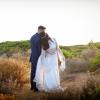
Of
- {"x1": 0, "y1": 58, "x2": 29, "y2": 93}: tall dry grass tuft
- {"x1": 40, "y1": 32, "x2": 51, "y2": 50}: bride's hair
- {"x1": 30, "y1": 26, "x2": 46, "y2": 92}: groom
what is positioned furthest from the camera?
{"x1": 0, "y1": 58, "x2": 29, "y2": 93}: tall dry grass tuft

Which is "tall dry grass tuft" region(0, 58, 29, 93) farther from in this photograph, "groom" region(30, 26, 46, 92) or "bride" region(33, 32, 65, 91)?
"bride" region(33, 32, 65, 91)

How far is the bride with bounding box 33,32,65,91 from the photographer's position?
17.9m

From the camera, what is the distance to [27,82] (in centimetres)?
1934

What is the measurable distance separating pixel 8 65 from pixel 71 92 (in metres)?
4.70

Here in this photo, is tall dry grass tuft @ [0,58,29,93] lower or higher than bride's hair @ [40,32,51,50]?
lower

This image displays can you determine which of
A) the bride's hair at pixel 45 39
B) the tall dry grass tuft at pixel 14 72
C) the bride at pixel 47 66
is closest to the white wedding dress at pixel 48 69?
the bride at pixel 47 66

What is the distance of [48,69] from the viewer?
18.1 meters

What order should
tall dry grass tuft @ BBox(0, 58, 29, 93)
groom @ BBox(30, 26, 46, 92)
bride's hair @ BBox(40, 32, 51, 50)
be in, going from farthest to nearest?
tall dry grass tuft @ BBox(0, 58, 29, 93) → groom @ BBox(30, 26, 46, 92) → bride's hair @ BBox(40, 32, 51, 50)

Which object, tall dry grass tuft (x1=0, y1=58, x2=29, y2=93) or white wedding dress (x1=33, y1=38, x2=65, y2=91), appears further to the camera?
tall dry grass tuft (x1=0, y1=58, x2=29, y2=93)

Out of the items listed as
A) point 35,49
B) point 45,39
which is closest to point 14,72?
point 35,49

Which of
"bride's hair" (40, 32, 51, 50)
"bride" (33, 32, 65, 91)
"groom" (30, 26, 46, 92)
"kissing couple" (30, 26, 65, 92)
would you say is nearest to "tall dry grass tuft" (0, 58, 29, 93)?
"groom" (30, 26, 46, 92)

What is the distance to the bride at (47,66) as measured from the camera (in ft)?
58.8

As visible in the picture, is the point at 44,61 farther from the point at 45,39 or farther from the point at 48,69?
the point at 45,39

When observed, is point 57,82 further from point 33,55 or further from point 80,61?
point 80,61
